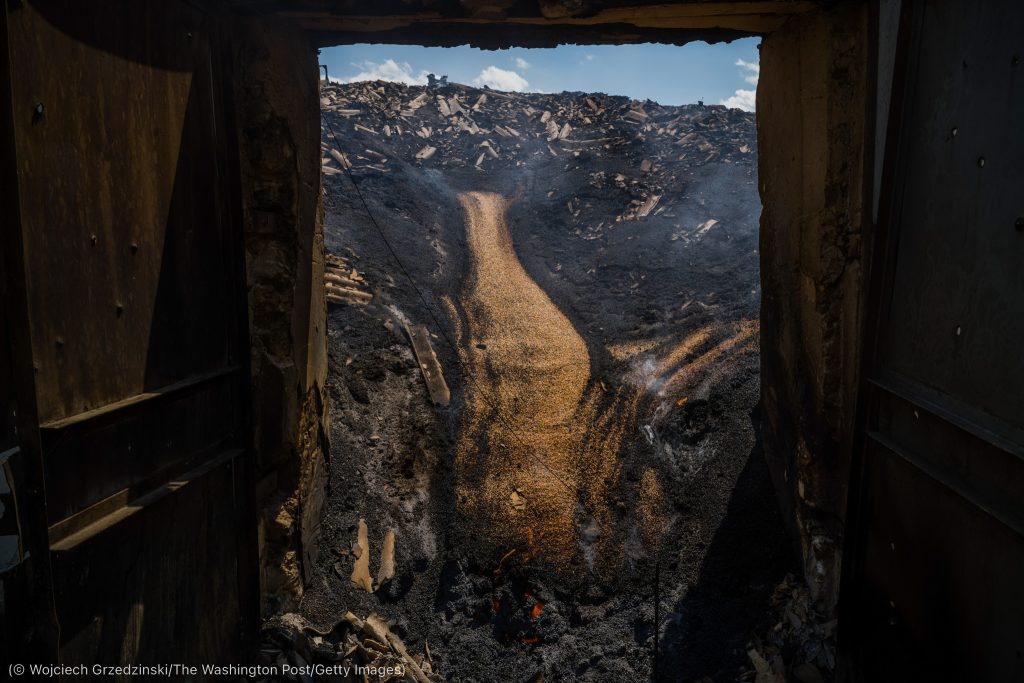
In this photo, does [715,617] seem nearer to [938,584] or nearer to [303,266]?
[938,584]

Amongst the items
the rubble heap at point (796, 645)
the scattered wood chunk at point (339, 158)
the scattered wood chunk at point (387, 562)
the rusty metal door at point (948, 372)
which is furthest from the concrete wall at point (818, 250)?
the scattered wood chunk at point (339, 158)

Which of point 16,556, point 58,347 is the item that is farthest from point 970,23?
point 16,556

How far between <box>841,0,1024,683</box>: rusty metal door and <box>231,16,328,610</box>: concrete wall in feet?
12.2

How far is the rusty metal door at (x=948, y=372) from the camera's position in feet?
8.18

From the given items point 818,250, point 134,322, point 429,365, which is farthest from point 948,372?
point 429,365

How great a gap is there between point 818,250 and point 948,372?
163 centimetres

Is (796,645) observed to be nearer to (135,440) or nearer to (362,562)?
(362,562)

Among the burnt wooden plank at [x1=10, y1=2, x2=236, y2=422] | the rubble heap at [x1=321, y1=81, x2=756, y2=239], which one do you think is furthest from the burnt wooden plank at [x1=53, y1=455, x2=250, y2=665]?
the rubble heap at [x1=321, y1=81, x2=756, y2=239]

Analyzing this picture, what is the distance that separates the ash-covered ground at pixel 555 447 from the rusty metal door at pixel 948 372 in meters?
1.68

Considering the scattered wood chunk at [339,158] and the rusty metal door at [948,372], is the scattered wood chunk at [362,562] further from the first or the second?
the scattered wood chunk at [339,158]

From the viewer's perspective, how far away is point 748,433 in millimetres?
6461

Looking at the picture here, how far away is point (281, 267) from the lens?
4.38 meters

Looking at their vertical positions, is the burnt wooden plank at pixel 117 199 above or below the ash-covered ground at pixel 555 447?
above

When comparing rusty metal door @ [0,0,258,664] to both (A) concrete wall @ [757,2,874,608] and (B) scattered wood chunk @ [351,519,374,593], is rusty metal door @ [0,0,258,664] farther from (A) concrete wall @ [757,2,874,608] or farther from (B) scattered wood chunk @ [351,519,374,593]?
(A) concrete wall @ [757,2,874,608]
